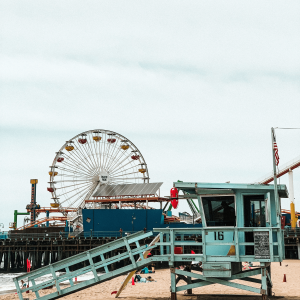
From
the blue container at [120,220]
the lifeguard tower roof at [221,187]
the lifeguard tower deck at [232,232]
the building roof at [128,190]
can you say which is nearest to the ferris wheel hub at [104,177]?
the building roof at [128,190]

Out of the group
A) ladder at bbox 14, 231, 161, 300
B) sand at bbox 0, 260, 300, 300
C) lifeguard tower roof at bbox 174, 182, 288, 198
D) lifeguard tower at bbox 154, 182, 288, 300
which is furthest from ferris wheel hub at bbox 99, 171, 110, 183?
lifeguard tower roof at bbox 174, 182, 288, 198

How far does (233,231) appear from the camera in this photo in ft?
52.1

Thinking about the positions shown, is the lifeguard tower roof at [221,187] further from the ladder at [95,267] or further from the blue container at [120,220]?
the blue container at [120,220]

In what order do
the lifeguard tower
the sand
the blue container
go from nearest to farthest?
the lifeguard tower
the sand
the blue container

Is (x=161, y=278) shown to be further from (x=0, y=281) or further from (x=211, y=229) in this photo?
(x=0, y=281)

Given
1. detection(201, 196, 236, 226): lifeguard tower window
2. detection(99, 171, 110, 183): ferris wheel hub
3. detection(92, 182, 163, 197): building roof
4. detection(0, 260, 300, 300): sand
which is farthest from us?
detection(99, 171, 110, 183): ferris wheel hub

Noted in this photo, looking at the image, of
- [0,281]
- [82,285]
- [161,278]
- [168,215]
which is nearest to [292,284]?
[161,278]

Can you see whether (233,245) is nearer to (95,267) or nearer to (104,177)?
(95,267)

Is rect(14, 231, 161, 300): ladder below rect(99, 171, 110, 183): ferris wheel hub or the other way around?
below

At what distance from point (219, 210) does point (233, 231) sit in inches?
38.9

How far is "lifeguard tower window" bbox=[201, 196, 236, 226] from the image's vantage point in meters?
16.3

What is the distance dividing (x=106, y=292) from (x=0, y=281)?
770 inches

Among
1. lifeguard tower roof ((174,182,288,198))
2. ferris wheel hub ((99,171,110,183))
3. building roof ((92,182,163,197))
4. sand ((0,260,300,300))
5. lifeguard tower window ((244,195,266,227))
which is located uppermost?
ferris wheel hub ((99,171,110,183))

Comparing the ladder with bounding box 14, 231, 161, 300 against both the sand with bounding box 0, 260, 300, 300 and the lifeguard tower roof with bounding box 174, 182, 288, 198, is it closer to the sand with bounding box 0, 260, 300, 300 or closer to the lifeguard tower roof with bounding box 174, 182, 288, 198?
the lifeguard tower roof with bounding box 174, 182, 288, 198
